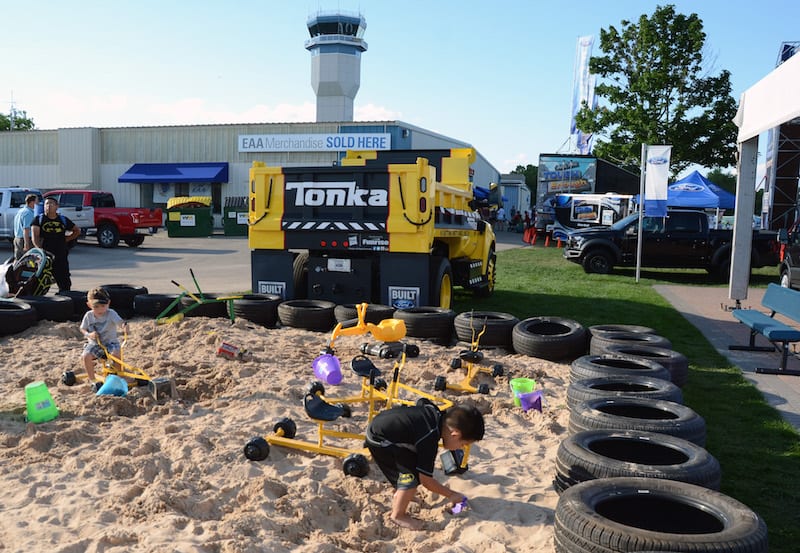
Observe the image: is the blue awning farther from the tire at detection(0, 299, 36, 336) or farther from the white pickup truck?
the tire at detection(0, 299, 36, 336)

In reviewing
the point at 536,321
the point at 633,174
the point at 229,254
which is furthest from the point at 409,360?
the point at 633,174

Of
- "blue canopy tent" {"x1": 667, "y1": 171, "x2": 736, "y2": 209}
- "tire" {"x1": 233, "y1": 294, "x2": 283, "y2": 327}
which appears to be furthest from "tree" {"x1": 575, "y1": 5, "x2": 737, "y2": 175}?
"tire" {"x1": 233, "y1": 294, "x2": 283, "y2": 327}

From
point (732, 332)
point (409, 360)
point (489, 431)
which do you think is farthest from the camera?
point (732, 332)

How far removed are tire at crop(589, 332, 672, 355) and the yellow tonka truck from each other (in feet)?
9.60

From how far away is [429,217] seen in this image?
384 inches

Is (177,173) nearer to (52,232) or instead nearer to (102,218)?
(102,218)

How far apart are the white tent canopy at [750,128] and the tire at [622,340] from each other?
3937 mm

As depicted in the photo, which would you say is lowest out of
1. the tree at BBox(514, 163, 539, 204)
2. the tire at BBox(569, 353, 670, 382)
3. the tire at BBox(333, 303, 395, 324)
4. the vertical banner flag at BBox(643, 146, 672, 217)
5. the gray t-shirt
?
the tire at BBox(569, 353, 670, 382)

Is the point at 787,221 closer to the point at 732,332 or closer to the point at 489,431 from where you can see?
the point at 732,332

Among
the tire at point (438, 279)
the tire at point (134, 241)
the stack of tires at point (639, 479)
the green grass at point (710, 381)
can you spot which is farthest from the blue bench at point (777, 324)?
the tire at point (134, 241)

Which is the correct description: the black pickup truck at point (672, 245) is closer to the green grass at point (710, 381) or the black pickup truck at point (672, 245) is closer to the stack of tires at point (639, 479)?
the green grass at point (710, 381)

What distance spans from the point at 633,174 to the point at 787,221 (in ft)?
26.3

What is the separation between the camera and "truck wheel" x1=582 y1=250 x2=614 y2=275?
19562 millimetres

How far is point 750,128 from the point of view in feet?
39.9
